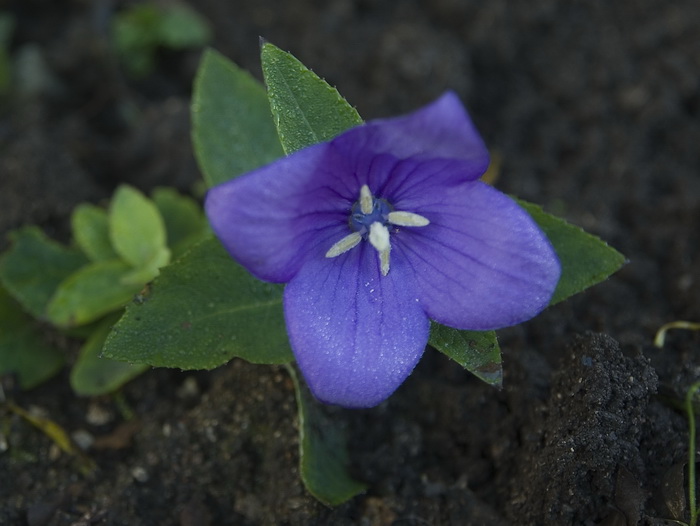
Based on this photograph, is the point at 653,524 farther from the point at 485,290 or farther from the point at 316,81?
the point at 316,81

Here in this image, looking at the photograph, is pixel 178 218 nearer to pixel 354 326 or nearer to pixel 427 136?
pixel 354 326

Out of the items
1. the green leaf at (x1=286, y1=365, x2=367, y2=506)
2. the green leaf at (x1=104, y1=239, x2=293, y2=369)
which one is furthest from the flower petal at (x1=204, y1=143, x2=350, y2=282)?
the green leaf at (x1=286, y1=365, x2=367, y2=506)

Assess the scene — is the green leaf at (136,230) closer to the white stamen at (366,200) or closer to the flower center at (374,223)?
the flower center at (374,223)

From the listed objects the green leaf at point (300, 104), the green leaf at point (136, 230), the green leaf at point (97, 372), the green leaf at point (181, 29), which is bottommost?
the green leaf at point (97, 372)

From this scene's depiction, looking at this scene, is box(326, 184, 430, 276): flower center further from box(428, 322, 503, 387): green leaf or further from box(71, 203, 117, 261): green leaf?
box(71, 203, 117, 261): green leaf

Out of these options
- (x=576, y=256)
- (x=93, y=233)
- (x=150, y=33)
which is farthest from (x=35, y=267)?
(x=576, y=256)

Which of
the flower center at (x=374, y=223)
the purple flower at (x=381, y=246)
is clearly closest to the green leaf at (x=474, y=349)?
the purple flower at (x=381, y=246)

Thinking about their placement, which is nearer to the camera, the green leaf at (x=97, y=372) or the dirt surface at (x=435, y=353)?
the dirt surface at (x=435, y=353)
